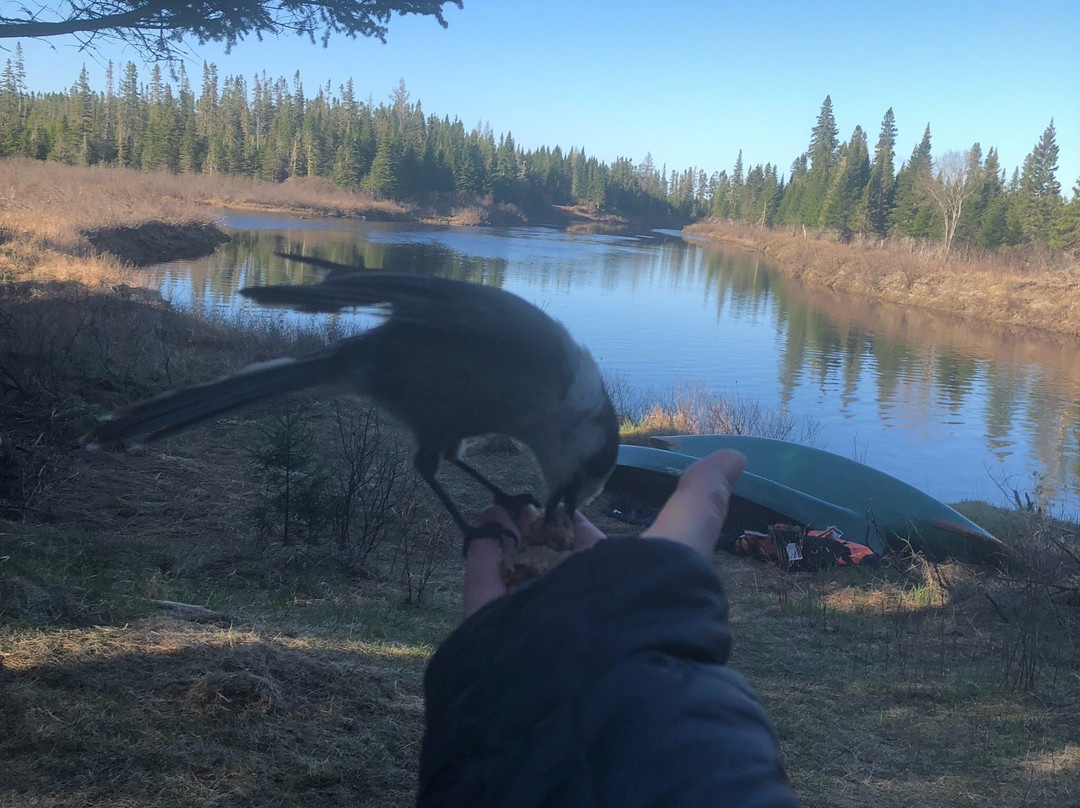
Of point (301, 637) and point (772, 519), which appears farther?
point (772, 519)

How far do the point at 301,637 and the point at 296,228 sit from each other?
27.0ft

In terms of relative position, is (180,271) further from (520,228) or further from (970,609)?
(970,609)

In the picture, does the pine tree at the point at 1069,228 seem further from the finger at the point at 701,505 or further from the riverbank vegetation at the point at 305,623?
the finger at the point at 701,505

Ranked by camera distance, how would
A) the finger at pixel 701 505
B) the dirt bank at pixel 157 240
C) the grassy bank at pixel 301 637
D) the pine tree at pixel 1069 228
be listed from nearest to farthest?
the finger at pixel 701 505 < the grassy bank at pixel 301 637 < the dirt bank at pixel 157 240 < the pine tree at pixel 1069 228

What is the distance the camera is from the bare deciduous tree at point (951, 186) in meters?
51.5

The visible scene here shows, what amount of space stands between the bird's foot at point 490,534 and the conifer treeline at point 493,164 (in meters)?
6.04

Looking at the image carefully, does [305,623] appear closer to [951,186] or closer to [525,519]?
[525,519]

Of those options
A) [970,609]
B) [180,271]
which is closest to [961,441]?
[970,609]

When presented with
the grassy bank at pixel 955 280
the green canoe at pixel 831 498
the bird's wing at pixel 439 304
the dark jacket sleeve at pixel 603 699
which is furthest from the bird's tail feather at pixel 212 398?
the grassy bank at pixel 955 280

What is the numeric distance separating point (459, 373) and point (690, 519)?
3.69 ft

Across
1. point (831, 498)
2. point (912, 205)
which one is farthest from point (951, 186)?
point (831, 498)

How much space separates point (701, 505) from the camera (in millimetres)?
1777

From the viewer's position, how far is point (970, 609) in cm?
759

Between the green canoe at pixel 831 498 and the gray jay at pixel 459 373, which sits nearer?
the gray jay at pixel 459 373
